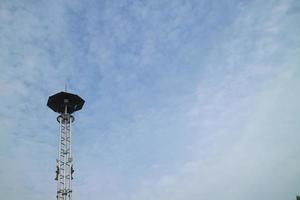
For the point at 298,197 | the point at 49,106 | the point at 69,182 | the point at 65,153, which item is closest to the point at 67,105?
the point at 49,106

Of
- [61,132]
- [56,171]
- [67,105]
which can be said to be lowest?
[56,171]

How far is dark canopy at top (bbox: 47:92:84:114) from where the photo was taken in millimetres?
37188

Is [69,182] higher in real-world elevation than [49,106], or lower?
lower

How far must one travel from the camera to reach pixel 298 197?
→ 44062mm

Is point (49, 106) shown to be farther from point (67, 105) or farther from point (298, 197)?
point (298, 197)

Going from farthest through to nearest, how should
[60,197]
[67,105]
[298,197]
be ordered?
[298,197] < [67,105] < [60,197]

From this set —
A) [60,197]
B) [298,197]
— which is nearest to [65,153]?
[60,197]

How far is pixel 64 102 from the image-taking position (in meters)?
37.5

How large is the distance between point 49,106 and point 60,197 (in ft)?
34.2

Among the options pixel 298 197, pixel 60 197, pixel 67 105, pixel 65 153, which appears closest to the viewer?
pixel 60 197

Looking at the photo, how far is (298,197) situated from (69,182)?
29036 millimetres

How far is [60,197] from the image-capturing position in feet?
105

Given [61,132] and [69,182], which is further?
[61,132]

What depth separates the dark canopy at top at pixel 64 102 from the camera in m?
37.2
